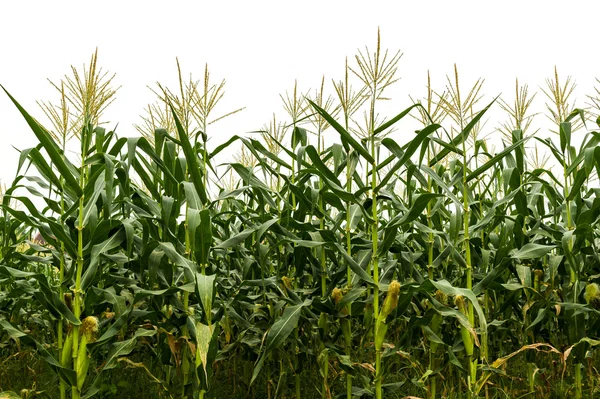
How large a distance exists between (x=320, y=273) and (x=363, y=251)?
1.15 feet

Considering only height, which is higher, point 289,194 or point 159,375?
point 289,194

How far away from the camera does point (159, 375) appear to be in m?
4.39

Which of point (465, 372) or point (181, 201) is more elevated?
point (181, 201)

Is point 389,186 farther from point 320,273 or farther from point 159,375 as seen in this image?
point 159,375

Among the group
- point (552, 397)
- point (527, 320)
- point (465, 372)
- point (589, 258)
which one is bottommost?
point (552, 397)

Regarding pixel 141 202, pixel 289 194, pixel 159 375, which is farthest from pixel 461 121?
pixel 159 375

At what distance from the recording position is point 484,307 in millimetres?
4348

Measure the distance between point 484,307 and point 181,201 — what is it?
2529 millimetres

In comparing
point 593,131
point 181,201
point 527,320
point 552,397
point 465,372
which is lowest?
point 552,397

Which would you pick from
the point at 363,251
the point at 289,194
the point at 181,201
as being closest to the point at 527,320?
the point at 363,251

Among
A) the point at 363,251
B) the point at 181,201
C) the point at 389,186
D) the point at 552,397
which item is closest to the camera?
the point at 181,201

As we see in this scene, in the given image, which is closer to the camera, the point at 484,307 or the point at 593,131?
the point at 593,131

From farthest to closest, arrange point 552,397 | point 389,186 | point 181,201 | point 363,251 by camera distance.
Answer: point 552,397 < point 389,186 < point 363,251 < point 181,201

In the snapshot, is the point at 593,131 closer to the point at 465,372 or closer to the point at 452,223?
the point at 452,223
